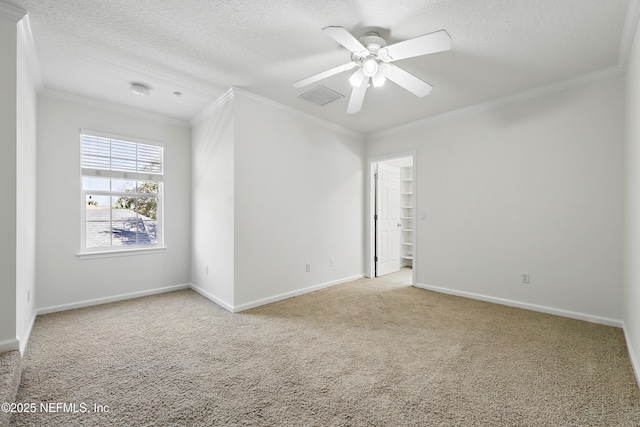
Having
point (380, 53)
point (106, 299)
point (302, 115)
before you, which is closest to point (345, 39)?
point (380, 53)

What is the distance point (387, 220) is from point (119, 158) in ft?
14.3

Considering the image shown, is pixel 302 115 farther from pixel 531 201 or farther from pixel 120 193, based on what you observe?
pixel 531 201

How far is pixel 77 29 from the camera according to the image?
2.33 meters

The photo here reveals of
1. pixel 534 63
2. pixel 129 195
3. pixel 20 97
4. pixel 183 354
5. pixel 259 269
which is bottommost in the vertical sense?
pixel 183 354

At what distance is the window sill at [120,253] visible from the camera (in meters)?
3.62

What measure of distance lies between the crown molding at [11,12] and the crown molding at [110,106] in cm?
155

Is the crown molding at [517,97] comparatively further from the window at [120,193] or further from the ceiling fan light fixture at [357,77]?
the window at [120,193]

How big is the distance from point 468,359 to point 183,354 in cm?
229

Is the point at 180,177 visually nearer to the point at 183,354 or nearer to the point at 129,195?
the point at 129,195

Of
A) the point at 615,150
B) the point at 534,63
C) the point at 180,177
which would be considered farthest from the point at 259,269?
the point at 615,150

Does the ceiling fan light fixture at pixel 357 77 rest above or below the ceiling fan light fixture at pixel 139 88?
below

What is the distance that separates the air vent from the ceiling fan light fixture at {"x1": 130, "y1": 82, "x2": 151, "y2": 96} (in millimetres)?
1776

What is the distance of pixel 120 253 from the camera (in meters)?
3.88

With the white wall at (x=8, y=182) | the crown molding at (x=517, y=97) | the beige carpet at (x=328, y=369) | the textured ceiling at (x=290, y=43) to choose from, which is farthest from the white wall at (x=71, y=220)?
the crown molding at (x=517, y=97)
